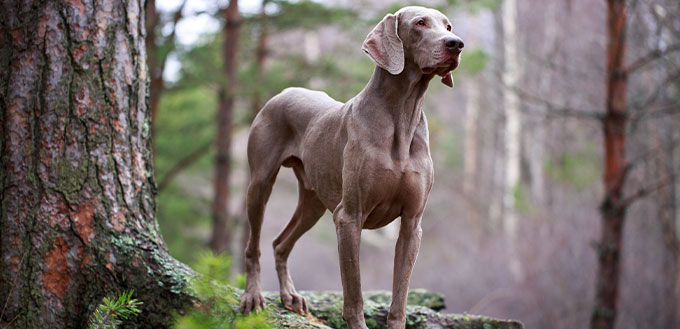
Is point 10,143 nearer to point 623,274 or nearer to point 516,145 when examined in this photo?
point 623,274

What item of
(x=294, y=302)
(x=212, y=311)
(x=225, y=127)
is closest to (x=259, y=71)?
(x=225, y=127)

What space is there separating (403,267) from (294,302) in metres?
0.96

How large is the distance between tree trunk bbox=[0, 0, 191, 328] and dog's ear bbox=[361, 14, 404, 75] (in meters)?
1.74

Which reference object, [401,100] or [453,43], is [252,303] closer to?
[401,100]

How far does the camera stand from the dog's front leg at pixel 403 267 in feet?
10.8

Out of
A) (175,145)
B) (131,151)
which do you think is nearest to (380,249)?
(175,145)

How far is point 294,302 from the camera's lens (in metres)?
3.98

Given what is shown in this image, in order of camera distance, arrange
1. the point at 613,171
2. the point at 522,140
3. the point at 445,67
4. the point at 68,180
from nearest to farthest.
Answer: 1. the point at 445,67
2. the point at 68,180
3. the point at 613,171
4. the point at 522,140

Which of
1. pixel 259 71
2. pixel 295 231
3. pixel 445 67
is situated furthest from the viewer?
pixel 259 71

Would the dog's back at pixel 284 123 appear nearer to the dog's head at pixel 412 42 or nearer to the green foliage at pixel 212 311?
the dog's head at pixel 412 42

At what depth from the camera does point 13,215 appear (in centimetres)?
356

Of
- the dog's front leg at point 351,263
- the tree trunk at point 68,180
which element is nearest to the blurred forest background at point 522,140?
the dog's front leg at point 351,263

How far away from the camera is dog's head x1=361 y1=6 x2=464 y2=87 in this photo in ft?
9.84

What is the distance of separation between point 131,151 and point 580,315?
9.35 meters
